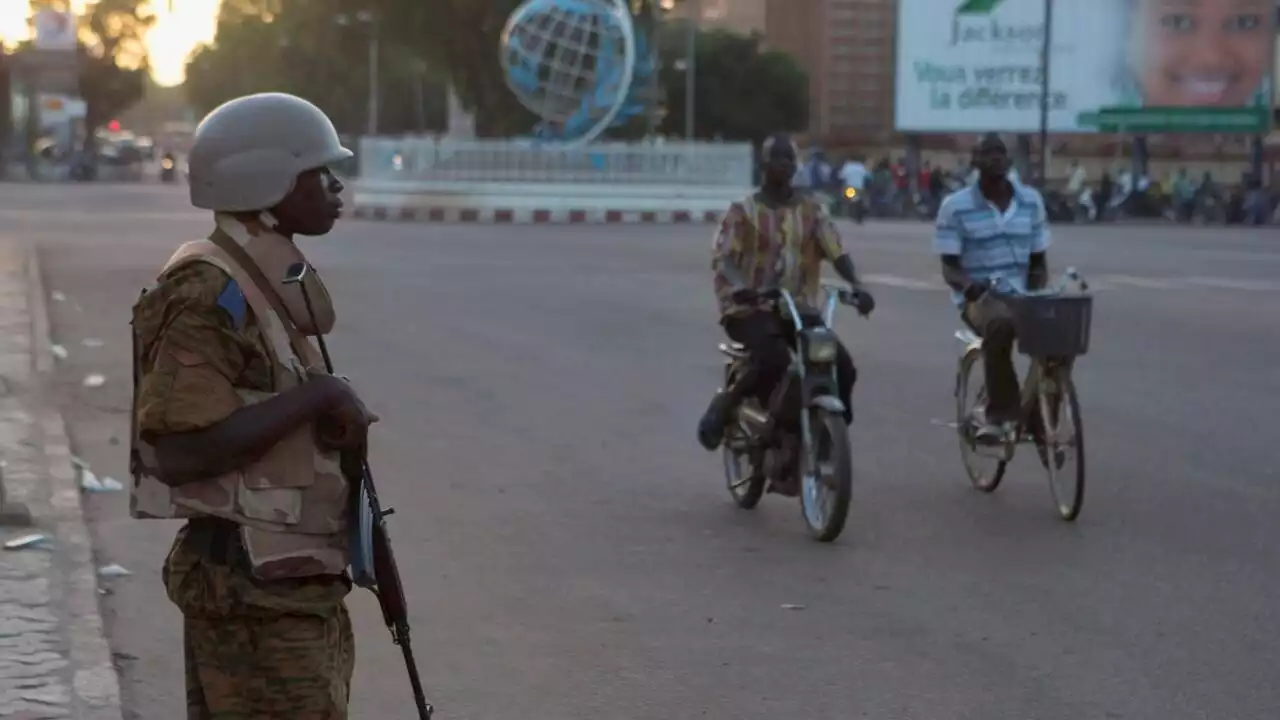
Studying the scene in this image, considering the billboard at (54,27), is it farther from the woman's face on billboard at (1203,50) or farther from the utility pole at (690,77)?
the utility pole at (690,77)

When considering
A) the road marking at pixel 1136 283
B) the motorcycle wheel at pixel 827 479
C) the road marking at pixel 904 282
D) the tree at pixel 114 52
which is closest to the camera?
the motorcycle wheel at pixel 827 479

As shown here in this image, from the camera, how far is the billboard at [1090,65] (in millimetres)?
55344

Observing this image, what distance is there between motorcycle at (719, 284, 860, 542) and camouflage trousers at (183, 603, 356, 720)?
4.39 meters

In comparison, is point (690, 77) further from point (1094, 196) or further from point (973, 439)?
point (973, 439)

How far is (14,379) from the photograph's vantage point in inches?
498

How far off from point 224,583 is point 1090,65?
182 ft

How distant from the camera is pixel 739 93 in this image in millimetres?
82000

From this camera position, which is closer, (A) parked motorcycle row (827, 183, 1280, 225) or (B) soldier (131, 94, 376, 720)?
(B) soldier (131, 94, 376, 720)

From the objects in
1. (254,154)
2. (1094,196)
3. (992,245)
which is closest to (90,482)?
(992,245)

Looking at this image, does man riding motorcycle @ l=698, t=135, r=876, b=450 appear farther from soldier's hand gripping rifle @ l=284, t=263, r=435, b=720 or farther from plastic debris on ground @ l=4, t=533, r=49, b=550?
soldier's hand gripping rifle @ l=284, t=263, r=435, b=720

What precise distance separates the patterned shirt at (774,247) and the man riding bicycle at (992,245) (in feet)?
2.47

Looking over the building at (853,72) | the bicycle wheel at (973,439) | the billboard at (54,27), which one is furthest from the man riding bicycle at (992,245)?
the building at (853,72)

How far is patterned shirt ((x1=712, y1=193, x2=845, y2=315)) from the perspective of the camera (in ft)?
26.3

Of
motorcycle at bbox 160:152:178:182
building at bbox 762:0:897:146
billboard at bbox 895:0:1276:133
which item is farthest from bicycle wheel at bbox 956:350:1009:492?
building at bbox 762:0:897:146
